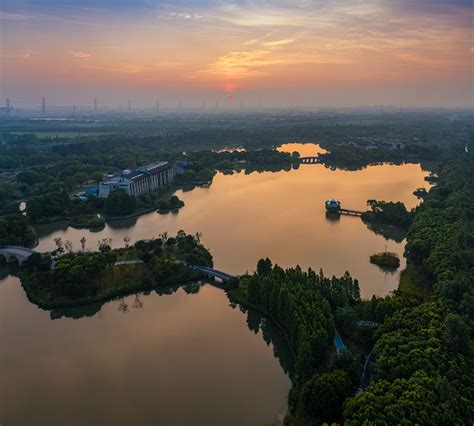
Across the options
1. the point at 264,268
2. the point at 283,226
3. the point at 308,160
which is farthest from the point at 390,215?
the point at 308,160

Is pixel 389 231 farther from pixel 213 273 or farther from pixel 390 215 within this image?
pixel 213 273

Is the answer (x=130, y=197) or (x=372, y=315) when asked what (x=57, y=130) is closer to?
(x=130, y=197)

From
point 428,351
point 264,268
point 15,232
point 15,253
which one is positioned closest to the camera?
point 428,351

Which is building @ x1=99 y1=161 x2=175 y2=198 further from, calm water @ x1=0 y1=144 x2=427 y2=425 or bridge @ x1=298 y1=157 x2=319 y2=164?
bridge @ x1=298 y1=157 x2=319 y2=164

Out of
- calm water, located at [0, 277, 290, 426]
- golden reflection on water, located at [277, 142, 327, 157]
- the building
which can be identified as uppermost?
golden reflection on water, located at [277, 142, 327, 157]

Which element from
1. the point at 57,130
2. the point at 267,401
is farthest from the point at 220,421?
the point at 57,130

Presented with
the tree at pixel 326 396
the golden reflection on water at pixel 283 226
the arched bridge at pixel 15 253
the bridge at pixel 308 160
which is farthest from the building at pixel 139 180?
the tree at pixel 326 396

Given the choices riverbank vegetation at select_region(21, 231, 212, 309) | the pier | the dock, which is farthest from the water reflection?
riverbank vegetation at select_region(21, 231, 212, 309)
